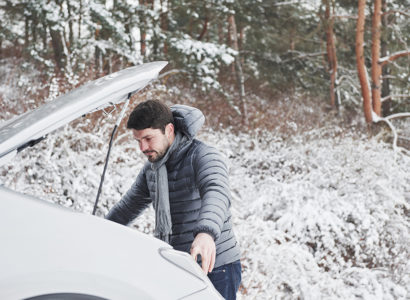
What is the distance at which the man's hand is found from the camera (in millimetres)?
1697

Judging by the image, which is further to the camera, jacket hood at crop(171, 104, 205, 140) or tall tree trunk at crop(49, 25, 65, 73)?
tall tree trunk at crop(49, 25, 65, 73)

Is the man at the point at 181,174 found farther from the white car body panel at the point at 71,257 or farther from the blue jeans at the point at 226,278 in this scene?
the white car body panel at the point at 71,257

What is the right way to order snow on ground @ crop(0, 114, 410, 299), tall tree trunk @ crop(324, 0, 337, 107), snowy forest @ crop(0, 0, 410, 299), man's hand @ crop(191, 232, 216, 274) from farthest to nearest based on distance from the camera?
tall tree trunk @ crop(324, 0, 337, 107)
snowy forest @ crop(0, 0, 410, 299)
snow on ground @ crop(0, 114, 410, 299)
man's hand @ crop(191, 232, 216, 274)

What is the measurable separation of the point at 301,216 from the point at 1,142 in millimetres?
5064

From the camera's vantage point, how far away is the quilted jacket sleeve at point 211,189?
182cm

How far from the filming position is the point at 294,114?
37.7ft

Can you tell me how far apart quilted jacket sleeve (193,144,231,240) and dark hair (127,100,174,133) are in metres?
0.25

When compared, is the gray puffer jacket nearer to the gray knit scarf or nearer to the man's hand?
the gray knit scarf

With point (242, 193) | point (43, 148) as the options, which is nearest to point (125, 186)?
point (43, 148)

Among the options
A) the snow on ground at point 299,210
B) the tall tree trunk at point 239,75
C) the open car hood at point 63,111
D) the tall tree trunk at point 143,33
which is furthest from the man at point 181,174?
the tall tree trunk at point 239,75

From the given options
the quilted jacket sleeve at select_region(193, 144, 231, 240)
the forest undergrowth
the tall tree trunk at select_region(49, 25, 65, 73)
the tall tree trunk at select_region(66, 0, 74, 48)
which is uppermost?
the quilted jacket sleeve at select_region(193, 144, 231, 240)

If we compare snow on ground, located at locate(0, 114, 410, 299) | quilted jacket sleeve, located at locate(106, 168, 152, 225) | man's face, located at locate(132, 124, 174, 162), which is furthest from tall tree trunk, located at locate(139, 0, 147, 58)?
man's face, located at locate(132, 124, 174, 162)

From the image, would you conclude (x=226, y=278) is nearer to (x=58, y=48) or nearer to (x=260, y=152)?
(x=260, y=152)

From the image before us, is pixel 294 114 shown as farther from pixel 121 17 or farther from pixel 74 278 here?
pixel 74 278
